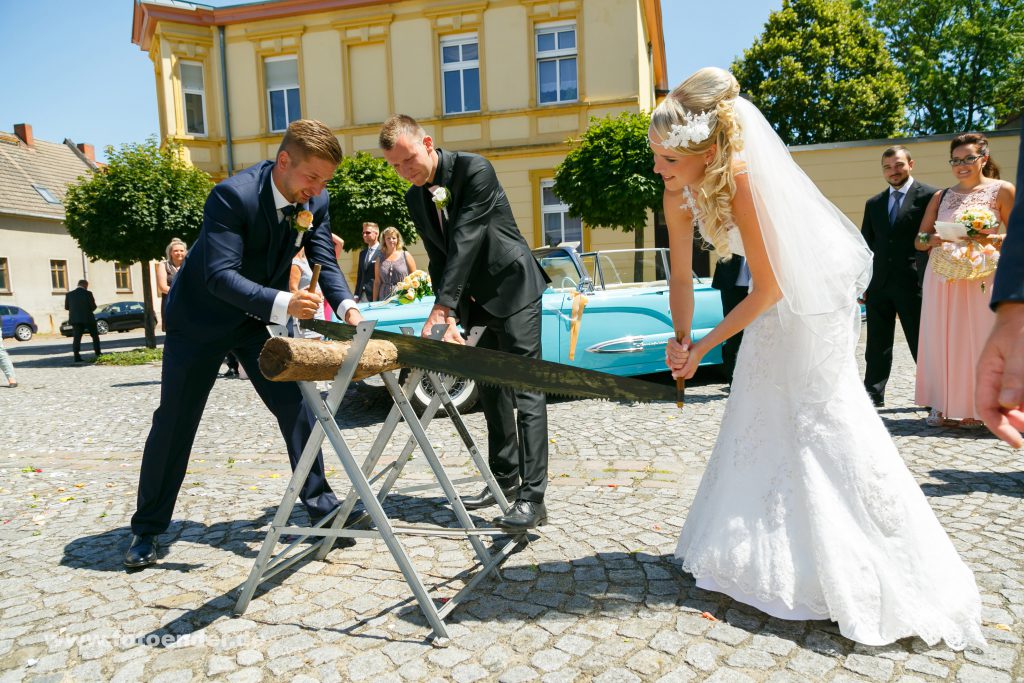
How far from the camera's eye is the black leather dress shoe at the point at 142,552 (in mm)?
3316

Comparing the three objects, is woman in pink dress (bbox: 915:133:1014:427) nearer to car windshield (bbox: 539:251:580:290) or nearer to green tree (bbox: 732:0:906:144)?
car windshield (bbox: 539:251:580:290)

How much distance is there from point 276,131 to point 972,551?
21449 mm

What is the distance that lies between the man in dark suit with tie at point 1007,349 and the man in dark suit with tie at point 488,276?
229 centimetres

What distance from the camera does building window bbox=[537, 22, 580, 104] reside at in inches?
747

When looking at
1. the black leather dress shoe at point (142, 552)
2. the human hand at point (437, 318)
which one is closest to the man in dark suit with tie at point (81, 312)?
the black leather dress shoe at point (142, 552)

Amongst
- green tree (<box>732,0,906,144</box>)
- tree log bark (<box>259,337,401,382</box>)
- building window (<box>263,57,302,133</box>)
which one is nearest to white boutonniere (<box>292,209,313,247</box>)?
tree log bark (<box>259,337,401,382</box>)

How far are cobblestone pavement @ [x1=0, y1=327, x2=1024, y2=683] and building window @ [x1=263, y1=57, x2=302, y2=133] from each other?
705 inches

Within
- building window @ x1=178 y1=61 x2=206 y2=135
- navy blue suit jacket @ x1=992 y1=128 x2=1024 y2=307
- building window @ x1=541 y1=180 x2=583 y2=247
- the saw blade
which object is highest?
building window @ x1=178 y1=61 x2=206 y2=135

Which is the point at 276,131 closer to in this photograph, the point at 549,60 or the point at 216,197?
the point at 549,60

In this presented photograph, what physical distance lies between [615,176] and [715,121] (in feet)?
39.2

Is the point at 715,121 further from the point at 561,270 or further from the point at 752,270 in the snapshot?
the point at 561,270

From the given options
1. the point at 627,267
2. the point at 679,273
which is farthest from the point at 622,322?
the point at 679,273

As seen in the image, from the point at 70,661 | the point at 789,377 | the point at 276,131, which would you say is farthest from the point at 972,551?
the point at 276,131

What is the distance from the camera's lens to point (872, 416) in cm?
264
